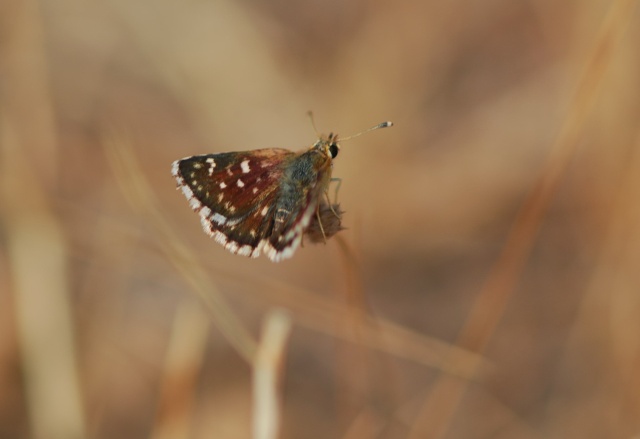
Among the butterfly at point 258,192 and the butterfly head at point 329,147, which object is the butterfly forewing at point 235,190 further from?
the butterfly head at point 329,147

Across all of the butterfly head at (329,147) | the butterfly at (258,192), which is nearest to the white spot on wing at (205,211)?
the butterfly at (258,192)

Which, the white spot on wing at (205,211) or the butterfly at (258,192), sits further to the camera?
the white spot on wing at (205,211)

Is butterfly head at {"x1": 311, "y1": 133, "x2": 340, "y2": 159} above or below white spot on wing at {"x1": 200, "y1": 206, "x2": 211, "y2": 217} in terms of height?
above

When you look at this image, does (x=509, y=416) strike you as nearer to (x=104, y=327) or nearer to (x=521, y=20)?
(x=104, y=327)

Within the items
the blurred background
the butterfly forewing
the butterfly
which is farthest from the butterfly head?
the blurred background

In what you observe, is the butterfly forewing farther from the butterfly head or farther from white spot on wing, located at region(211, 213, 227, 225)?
the butterfly head

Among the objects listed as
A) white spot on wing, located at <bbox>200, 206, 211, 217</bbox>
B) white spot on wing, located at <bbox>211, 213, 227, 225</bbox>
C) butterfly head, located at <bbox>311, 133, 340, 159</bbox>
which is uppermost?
butterfly head, located at <bbox>311, 133, 340, 159</bbox>

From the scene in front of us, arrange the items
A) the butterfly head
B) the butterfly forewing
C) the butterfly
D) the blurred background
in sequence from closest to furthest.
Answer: the butterfly, the butterfly forewing, the butterfly head, the blurred background

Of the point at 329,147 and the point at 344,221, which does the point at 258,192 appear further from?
the point at 344,221
